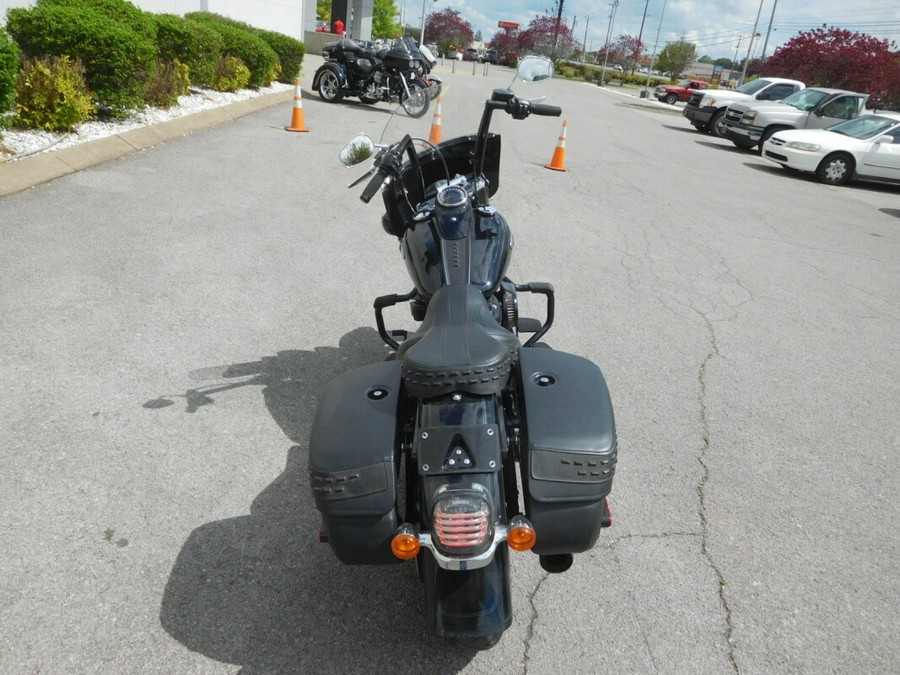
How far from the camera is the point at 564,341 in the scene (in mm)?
4734

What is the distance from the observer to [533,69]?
3.52 meters

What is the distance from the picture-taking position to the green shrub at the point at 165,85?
981 centimetres

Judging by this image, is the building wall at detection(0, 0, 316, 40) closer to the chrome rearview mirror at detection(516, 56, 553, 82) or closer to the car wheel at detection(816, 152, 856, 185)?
the chrome rearview mirror at detection(516, 56, 553, 82)

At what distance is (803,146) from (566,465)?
14475 mm

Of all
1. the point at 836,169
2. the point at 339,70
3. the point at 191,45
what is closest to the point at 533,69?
the point at 191,45

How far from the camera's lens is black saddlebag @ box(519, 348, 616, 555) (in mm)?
1882

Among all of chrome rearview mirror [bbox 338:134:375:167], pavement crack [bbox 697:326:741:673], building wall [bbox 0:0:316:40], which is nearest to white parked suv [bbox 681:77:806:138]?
building wall [bbox 0:0:316:40]

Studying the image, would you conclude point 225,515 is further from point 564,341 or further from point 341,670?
point 564,341

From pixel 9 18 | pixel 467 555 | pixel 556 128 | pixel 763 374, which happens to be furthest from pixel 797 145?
pixel 467 555

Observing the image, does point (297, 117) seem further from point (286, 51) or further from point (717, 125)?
point (717, 125)

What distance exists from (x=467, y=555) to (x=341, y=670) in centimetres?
77

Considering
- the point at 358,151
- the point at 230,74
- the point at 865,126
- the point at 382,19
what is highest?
the point at 382,19

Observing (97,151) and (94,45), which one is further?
(94,45)

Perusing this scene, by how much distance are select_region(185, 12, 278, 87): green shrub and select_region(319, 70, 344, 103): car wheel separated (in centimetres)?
115
